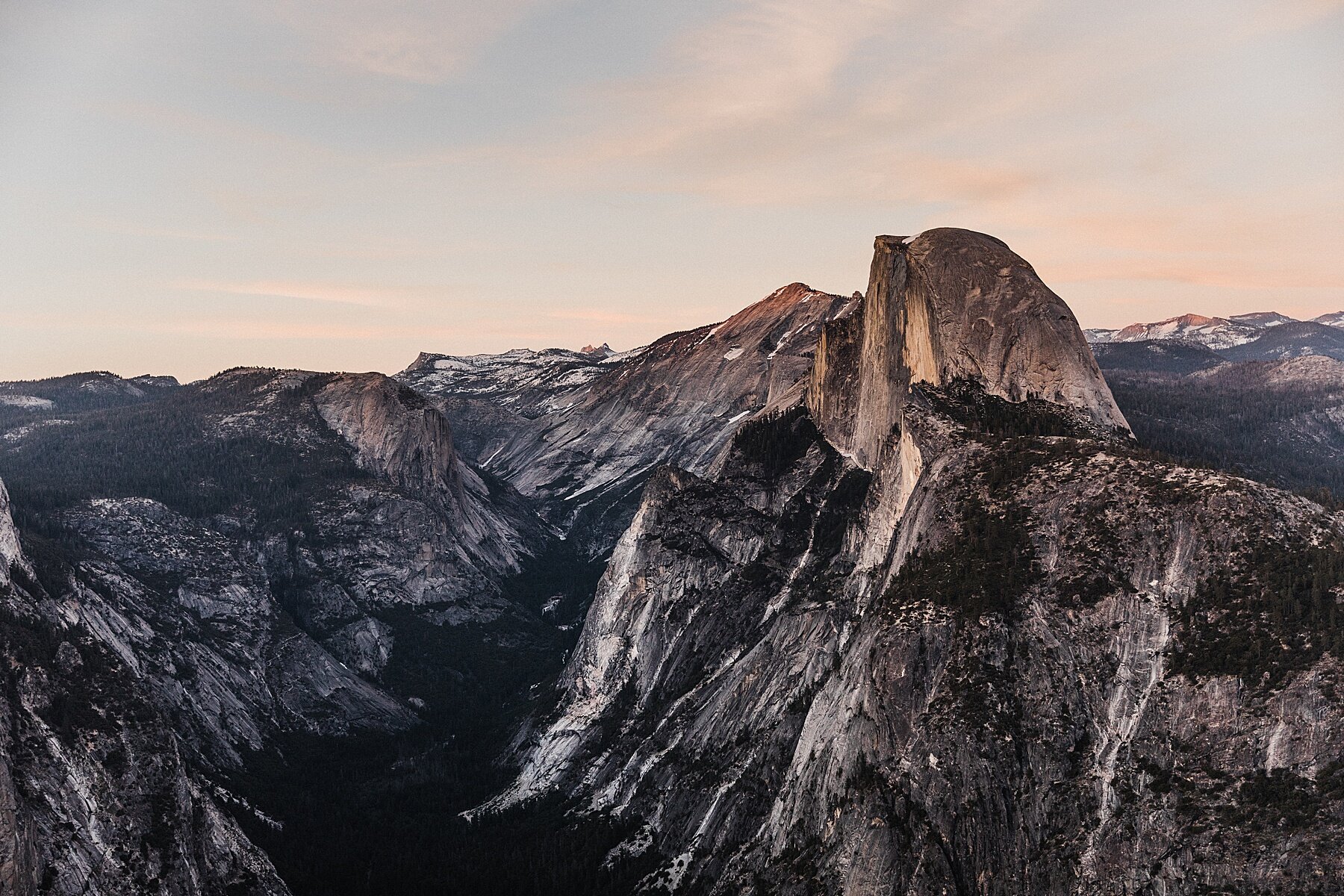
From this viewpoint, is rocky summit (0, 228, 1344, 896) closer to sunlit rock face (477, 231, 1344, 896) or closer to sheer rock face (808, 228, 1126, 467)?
sunlit rock face (477, 231, 1344, 896)

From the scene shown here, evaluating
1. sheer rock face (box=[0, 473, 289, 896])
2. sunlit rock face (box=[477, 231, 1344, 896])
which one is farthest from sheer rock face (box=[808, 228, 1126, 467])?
sheer rock face (box=[0, 473, 289, 896])

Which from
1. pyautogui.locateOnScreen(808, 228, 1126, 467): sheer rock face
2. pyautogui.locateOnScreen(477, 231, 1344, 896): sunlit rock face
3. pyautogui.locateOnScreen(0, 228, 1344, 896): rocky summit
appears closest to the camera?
pyautogui.locateOnScreen(477, 231, 1344, 896): sunlit rock face

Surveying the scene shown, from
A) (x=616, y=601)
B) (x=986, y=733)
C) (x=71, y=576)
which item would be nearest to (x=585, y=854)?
(x=616, y=601)

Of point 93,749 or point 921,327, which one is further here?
point 921,327

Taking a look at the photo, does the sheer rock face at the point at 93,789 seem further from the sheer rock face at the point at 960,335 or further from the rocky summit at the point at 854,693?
the sheer rock face at the point at 960,335

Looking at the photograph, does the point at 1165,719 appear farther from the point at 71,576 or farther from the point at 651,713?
the point at 71,576

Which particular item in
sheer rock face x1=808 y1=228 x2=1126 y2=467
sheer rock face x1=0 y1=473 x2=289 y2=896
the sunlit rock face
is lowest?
sheer rock face x1=0 y1=473 x2=289 y2=896

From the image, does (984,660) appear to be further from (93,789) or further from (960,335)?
(93,789)
